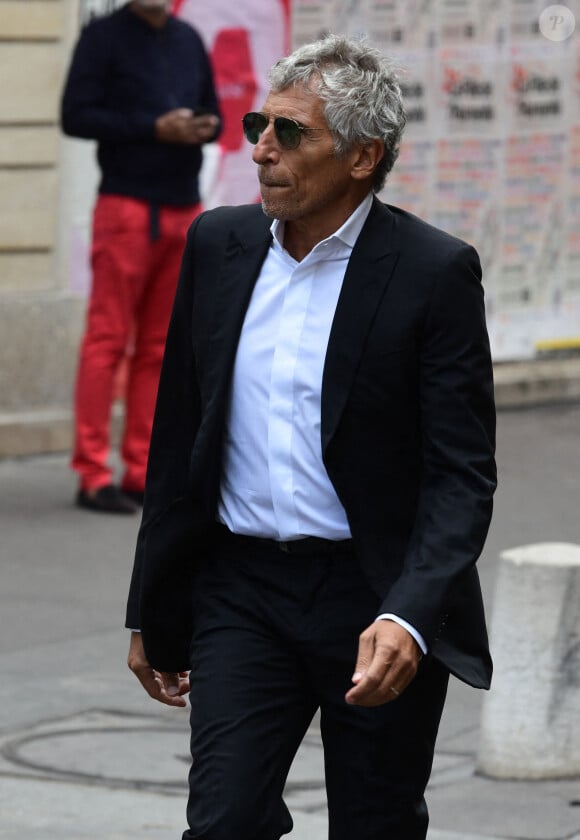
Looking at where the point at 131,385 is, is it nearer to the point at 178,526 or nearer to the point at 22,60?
the point at 22,60

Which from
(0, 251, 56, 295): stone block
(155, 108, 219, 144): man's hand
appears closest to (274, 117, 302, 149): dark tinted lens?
(155, 108, 219, 144): man's hand

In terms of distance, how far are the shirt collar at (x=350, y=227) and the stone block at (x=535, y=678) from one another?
2256mm

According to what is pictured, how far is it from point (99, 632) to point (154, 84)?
277 centimetres

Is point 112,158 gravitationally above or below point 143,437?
above

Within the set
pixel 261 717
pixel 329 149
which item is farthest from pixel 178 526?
pixel 329 149

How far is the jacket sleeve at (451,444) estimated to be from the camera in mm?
3443

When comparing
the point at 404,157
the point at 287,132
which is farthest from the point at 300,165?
the point at 404,157

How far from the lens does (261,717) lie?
353 cm

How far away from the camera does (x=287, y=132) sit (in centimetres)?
355

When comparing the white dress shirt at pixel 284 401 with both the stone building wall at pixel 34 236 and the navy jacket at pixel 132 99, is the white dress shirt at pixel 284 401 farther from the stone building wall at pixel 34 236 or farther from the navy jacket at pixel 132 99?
the stone building wall at pixel 34 236

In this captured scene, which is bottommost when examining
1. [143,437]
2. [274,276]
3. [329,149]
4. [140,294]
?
[143,437]

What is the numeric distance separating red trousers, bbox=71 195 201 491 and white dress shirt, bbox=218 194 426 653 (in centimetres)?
540

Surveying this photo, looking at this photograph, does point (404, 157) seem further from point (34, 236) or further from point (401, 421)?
point (401, 421)

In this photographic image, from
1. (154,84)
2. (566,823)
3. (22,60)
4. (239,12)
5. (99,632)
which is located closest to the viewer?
(566,823)
